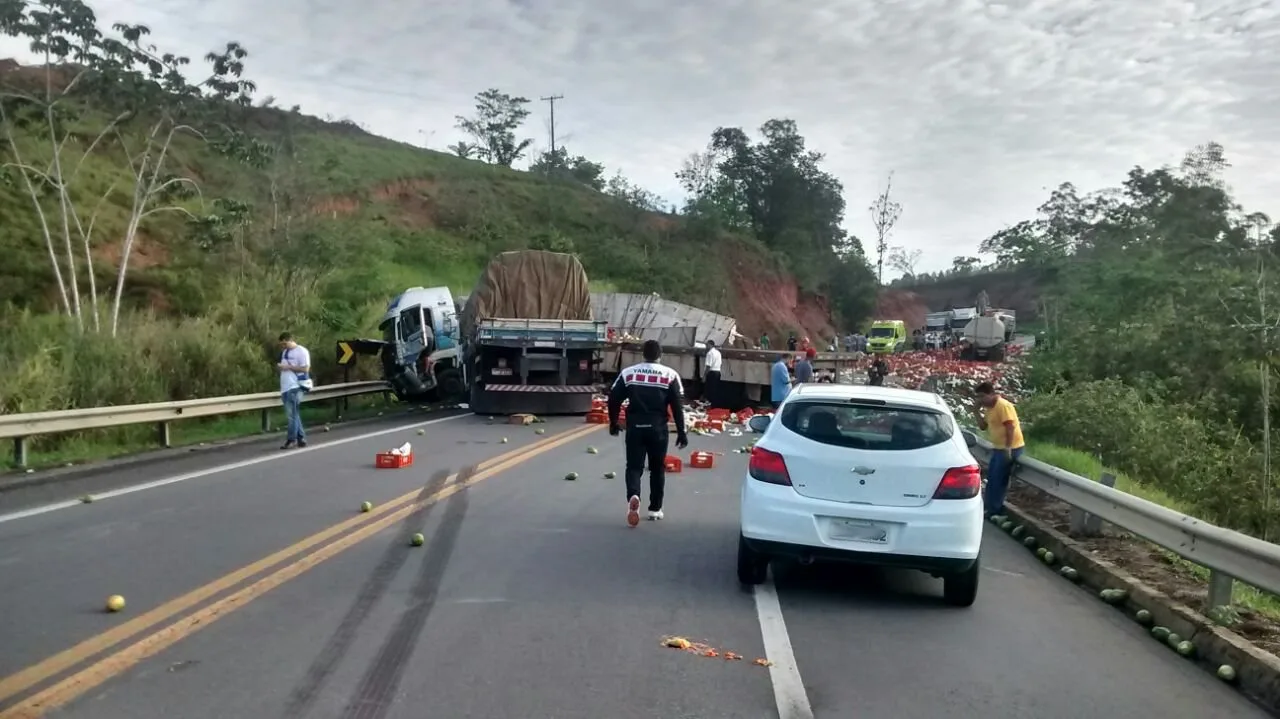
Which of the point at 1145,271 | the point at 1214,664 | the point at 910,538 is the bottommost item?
the point at 1214,664

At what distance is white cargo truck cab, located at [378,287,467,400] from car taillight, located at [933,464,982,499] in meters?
18.5

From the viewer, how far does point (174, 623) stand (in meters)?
6.22

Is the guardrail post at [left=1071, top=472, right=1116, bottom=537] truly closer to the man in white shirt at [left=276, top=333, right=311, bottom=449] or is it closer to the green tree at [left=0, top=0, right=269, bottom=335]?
the man in white shirt at [left=276, top=333, right=311, bottom=449]

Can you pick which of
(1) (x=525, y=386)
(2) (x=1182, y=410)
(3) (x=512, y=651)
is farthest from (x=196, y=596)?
(2) (x=1182, y=410)

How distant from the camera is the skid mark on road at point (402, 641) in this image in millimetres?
4973

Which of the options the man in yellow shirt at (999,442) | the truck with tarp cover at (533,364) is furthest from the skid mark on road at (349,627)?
the truck with tarp cover at (533,364)

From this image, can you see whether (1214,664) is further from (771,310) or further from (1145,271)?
(771,310)

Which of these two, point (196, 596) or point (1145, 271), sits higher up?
point (1145, 271)

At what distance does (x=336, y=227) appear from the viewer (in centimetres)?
3722

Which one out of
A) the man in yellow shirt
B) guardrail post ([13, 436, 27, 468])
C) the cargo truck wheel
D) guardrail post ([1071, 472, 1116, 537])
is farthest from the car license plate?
the cargo truck wheel

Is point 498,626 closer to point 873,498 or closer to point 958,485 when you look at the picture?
point 873,498

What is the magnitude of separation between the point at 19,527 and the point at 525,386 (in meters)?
12.9

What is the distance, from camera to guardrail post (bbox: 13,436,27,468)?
13359mm

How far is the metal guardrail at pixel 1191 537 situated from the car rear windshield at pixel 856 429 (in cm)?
163
